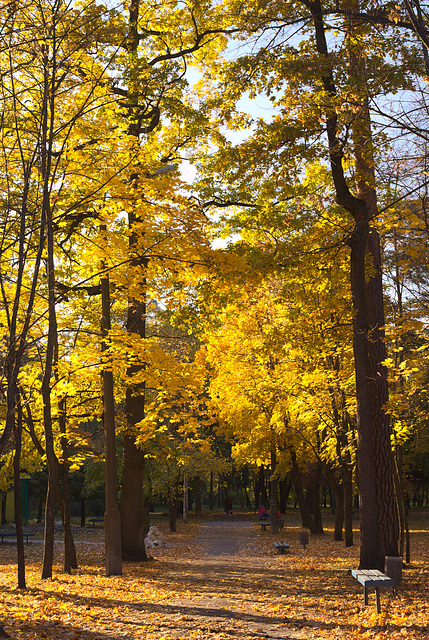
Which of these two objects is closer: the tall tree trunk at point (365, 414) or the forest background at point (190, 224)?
the forest background at point (190, 224)

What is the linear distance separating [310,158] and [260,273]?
6.95 ft

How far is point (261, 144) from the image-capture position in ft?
30.9

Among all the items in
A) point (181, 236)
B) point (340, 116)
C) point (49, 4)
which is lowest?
point (181, 236)

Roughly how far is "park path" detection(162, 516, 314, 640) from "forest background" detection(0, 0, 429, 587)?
2003 millimetres

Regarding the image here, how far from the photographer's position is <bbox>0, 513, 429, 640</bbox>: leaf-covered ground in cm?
637

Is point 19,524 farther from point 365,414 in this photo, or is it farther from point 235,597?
point 365,414

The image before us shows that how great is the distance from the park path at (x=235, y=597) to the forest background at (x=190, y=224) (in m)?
2.00

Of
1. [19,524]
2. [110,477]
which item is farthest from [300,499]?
[19,524]

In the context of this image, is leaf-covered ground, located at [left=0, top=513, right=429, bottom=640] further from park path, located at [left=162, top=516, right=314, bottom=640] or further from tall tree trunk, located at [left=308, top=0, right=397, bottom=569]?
tall tree trunk, located at [left=308, top=0, right=397, bottom=569]

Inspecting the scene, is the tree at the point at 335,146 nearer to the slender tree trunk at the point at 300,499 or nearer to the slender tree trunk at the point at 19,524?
the slender tree trunk at the point at 19,524

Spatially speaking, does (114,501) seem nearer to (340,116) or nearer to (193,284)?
(193,284)

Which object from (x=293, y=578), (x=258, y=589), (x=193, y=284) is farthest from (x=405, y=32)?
(x=293, y=578)

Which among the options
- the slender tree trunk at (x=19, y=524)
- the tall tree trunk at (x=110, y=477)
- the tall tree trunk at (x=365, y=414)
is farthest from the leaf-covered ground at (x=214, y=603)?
the tall tree trunk at (x=365, y=414)

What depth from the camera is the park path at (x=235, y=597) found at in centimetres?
658
